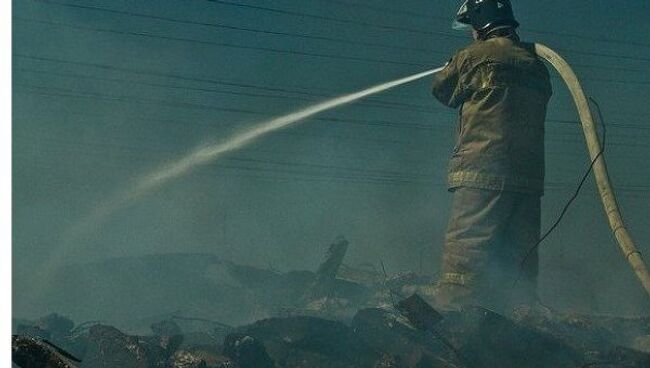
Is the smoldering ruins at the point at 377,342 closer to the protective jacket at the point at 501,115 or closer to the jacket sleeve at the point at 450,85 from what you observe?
the protective jacket at the point at 501,115

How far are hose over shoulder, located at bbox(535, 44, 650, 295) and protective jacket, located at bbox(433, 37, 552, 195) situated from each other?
23 cm

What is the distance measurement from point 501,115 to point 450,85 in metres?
0.66

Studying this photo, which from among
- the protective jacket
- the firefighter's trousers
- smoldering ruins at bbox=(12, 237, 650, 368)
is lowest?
smoldering ruins at bbox=(12, 237, 650, 368)

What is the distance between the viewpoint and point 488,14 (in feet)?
22.5

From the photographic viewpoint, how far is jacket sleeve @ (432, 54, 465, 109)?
684 centimetres

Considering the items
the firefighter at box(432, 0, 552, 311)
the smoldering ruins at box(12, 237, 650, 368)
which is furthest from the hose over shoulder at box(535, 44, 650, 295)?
the smoldering ruins at box(12, 237, 650, 368)

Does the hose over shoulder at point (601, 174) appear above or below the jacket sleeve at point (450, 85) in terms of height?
below

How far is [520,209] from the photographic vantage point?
6.69 metres

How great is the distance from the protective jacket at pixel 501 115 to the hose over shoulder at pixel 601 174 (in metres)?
0.23

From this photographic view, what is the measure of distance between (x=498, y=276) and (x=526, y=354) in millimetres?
1678

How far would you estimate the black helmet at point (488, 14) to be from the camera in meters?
6.84

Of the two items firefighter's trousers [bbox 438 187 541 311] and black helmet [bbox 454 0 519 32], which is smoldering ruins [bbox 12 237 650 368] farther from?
black helmet [bbox 454 0 519 32]

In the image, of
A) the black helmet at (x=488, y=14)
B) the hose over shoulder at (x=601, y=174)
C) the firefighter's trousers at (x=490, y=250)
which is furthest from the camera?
the black helmet at (x=488, y=14)

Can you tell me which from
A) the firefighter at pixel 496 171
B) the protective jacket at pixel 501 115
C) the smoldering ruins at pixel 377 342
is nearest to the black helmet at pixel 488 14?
the firefighter at pixel 496 171
